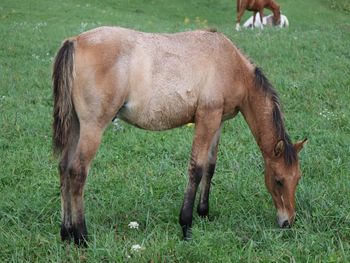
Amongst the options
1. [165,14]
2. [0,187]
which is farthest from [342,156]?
[165,14]

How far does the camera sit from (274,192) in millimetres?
4953

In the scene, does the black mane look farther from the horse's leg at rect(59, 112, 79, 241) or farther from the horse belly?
the horse's leg at rect(59, 112, 79, 241)

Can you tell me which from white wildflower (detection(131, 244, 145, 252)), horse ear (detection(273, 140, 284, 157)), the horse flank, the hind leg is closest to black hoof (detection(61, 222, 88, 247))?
the hind leg

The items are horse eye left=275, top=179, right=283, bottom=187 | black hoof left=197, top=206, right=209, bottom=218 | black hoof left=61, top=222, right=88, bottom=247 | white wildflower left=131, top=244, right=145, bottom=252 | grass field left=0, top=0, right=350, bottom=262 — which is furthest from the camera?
black hoof left=197, top=206, right=209, bottom=218

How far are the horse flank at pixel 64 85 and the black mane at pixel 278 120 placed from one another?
5.94ft

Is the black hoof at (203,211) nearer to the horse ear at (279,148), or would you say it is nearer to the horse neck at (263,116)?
the horse neck at (263,116)

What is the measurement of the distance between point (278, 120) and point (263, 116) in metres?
0.15

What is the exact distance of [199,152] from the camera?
4.86 m

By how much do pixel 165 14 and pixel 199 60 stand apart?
757 inches

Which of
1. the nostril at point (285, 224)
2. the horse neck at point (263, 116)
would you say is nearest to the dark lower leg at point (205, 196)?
the horse neck at point (263, 116)

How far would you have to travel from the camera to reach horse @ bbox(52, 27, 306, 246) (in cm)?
438

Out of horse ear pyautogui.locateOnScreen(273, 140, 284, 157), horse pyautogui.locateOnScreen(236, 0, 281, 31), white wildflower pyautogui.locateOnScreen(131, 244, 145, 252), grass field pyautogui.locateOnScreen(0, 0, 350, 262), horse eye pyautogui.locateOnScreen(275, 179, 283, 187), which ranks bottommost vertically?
horse pyautogui.locateOnScreen(236, 0, 281, 31)

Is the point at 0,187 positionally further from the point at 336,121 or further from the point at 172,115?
the point at 336,121

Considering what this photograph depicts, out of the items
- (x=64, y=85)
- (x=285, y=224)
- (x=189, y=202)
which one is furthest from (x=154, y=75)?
(x=285, y=224)
